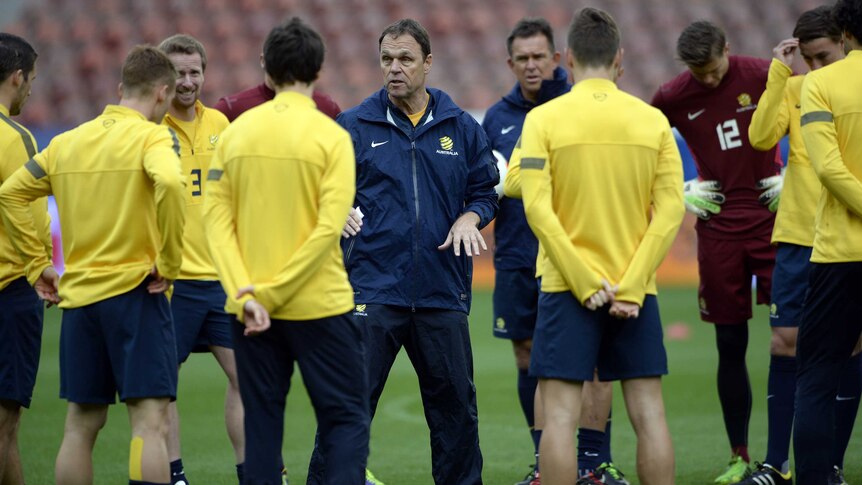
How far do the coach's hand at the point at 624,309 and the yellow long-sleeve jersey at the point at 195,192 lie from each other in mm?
2349

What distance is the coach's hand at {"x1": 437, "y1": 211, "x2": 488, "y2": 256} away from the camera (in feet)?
17.3

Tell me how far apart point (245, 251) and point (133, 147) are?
71 cm

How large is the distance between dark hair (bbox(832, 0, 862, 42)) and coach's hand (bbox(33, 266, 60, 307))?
3.71 metres

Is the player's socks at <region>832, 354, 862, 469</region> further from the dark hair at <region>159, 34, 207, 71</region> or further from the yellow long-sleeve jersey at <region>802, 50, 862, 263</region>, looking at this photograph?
the dark hair at <region>159, 34, 207, 71</region>

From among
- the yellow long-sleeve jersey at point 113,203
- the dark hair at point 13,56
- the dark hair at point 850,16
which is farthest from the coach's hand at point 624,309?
the dark hair at point 13,56

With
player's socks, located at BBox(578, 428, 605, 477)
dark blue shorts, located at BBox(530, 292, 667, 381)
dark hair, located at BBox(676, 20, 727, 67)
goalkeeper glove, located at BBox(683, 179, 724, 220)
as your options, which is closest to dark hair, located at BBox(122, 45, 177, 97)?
dark blue shorts, located at BBox(530, 292, 667, 381)

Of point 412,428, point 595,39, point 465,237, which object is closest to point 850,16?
point 595,39

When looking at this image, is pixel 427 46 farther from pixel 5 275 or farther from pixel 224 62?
pixel 224 62

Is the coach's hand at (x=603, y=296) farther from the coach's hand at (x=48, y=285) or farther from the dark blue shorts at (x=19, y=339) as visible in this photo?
the dark blue shorts at (x=19, y=339)

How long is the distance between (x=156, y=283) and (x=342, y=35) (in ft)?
46.1

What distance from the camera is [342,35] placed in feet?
60.2

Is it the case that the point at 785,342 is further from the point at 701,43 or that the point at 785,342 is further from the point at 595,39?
the point at 595,39

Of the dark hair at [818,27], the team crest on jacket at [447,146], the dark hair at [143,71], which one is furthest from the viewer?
the dark hair at [818,27]

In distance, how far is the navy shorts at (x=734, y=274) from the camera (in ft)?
22.0
